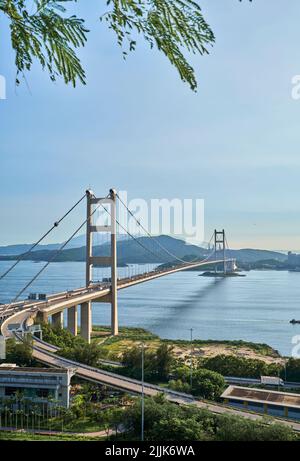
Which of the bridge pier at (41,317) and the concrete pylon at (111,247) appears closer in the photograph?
the bridge pier at (41,317)

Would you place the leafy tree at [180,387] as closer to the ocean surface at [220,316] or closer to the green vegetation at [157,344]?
the green vegetation at [157,344]

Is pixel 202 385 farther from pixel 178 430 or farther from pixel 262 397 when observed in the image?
pixel 178 430

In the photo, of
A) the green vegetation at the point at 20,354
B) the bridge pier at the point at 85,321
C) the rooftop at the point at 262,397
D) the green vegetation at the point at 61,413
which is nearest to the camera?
the green vegetation at the point at 61,413

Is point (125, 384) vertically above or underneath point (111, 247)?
underneath

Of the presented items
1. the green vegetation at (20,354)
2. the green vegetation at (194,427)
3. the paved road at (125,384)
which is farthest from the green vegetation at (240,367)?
the green vegetation at (194,427)

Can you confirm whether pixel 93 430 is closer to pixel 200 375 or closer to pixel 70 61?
pixel 200 375

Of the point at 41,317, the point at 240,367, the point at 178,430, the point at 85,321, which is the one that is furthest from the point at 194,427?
the point at 85,321
